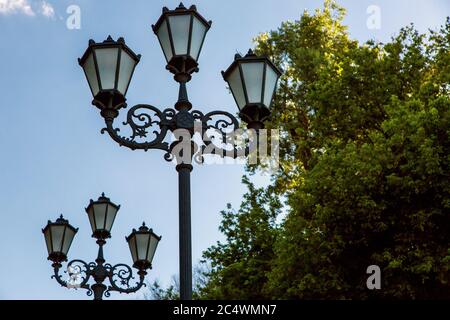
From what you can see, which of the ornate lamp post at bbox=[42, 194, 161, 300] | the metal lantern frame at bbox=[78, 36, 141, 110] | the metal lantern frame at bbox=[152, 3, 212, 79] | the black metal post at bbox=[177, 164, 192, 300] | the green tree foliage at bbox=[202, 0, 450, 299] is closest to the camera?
the black metal post at bbox=[177, 164, 192, 300]

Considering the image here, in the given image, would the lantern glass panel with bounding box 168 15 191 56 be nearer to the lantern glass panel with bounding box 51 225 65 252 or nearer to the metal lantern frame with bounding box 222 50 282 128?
the metal lantern frame with bounding box 222 50 282 128

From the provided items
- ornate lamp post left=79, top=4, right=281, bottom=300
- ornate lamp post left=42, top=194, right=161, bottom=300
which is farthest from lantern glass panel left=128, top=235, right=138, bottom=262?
ornate lamp post left=79, top=4, right=281, bottom=300

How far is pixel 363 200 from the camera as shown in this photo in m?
19.3

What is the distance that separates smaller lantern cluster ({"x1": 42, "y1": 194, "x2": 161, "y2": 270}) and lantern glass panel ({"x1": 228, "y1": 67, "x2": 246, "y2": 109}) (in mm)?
5906

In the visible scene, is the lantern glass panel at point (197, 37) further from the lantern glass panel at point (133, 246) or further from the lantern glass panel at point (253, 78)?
the lantern glass panel at point (133, 246)

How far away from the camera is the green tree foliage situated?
19203 millimetres

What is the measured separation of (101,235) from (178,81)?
6353 mm

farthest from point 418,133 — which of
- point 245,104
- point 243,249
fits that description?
point 245,104

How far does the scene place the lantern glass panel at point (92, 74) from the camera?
7.80 meters

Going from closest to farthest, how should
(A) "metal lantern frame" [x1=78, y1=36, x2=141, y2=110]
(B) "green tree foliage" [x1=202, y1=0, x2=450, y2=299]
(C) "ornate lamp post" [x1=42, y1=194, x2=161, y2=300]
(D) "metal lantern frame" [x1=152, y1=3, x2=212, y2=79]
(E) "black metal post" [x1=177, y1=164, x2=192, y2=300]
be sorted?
(E) "black metal post" [x1=177, y1=164, x2=192, y2=300]
(A) "metal lantern frame" [x1=78, y1=36, x2=141, y2=110]
(D) "metal lantern frame" [x1=152, y1=3, x2=212, y2=79]
(C) "ornate lamp post" [x1=42, y1=194, x2=161, y2=300]
(B) "green tree foliage" [x1=202, y1=0, x2=450, y2=299]

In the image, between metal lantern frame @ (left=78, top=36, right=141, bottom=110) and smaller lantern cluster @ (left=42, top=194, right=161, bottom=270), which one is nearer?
metal lantern frame @ (left=78, top=36, right=141, bottom=110)

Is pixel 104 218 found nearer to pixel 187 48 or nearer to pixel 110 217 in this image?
pixel 110 217

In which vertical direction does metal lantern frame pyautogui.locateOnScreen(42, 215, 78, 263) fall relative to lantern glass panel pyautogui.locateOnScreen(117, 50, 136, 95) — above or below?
below

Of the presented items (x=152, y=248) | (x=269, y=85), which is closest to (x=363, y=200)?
(x=152, y=248)
